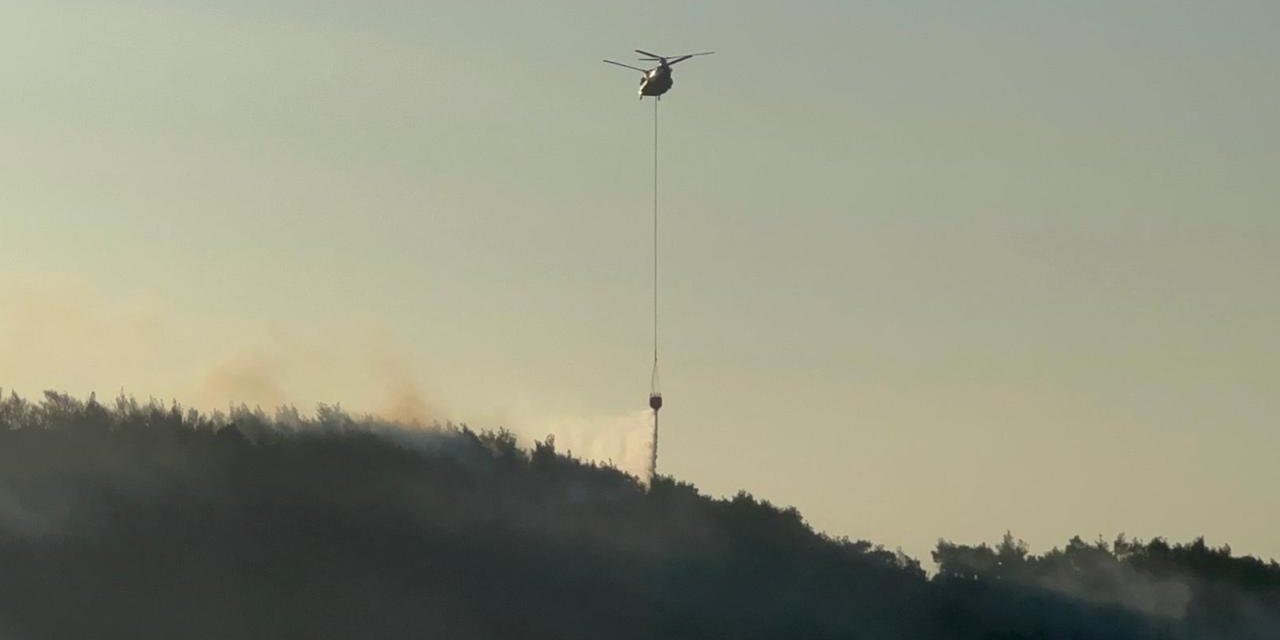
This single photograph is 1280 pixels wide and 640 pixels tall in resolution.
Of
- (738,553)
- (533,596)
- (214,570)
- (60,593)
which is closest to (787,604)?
(738,553)

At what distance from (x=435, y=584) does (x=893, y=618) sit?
86.7 feet

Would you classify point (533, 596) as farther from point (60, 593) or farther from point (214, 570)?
point (60, 593)

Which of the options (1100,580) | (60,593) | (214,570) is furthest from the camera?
(1100,580)

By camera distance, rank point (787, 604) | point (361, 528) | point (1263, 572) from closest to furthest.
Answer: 1. point (361, 528)
2. point (787, 604)
3. point (1263, 572)

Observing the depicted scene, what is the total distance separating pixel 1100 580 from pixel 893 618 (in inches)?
1140

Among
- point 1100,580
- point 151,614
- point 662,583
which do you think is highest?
point 1100,580

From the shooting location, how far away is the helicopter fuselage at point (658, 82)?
359 feet

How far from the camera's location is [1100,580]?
508 feet

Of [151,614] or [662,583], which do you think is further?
[662,583]

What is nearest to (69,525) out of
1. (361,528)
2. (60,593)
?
(60,593)

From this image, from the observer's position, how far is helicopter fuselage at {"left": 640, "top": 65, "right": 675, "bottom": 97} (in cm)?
10944

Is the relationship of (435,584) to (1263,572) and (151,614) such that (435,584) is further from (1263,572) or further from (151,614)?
(1263,572)

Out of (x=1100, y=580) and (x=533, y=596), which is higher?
(x=1100, y=580)

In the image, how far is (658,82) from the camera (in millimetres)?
109375
